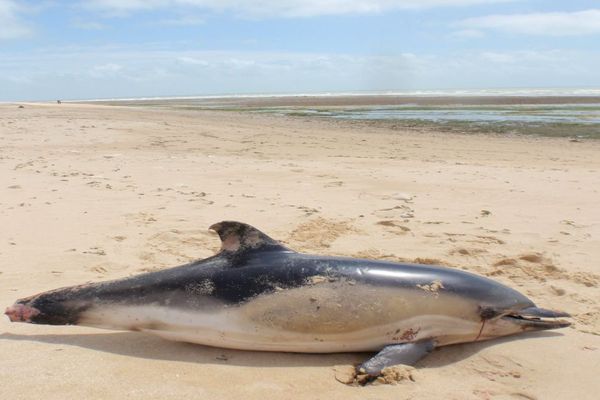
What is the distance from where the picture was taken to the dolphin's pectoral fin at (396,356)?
335 cm

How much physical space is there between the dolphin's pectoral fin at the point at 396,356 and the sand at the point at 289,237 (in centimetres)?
9

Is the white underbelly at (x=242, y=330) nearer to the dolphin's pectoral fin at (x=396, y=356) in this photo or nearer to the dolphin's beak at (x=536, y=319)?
the dolphin's pectoral fin at (x=396, y=356)

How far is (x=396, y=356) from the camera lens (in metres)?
3.47

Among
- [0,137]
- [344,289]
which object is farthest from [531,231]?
[0,137]

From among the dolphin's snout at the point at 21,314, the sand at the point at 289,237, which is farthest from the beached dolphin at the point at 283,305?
the sand at the point at 289,237

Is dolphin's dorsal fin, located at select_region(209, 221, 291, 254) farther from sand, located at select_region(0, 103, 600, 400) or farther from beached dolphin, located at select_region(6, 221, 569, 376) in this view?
sand, located at select_region(0, 103, 600, 400)

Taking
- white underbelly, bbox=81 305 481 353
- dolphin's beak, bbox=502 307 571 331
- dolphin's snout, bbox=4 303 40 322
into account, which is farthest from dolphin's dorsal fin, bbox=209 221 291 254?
dolphin's beak, bbox=502 307 571 331

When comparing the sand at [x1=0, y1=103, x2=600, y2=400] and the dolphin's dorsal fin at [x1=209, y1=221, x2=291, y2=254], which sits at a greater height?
the dolphin's dorsal fin at [x1=209, y1=221, x2=291, y2=254]

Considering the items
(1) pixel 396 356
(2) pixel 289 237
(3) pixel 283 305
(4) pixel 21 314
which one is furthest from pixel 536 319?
(4) pixel 21 314

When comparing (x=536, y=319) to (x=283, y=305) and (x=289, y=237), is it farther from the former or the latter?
(x=289, y=237)

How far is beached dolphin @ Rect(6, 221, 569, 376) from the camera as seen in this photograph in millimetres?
3572

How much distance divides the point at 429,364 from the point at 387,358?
0.32m

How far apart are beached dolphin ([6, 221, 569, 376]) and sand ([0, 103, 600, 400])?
117 mm

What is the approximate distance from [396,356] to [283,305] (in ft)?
2.46
